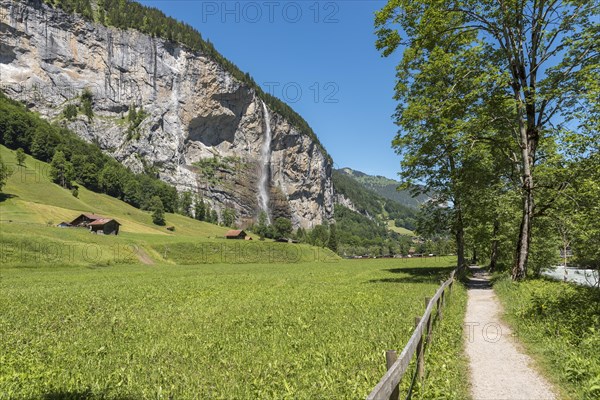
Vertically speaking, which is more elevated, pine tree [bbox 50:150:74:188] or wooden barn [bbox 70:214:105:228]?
pine tree [bbox 50:150:74:188]

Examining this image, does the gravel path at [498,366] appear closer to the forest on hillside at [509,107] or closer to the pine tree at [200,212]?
the forest on hillside at [509,107]

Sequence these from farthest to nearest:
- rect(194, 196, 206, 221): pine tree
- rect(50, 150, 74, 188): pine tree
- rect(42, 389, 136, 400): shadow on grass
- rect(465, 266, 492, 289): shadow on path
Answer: rect(194, 196, 206, 221): pine tree
rect(50, 150, 74, 188): pine tree
rect(465, 266, 492, 289): shadow on path
rect(42, 389, 136, 400): shadow on grass

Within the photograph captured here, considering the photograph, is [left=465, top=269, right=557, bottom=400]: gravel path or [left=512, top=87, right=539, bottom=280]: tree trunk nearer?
[left=465, top=269, right=557, bottom=400]: gravel path

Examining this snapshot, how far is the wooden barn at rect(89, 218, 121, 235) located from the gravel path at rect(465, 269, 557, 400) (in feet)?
311

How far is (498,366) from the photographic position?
8.54 m

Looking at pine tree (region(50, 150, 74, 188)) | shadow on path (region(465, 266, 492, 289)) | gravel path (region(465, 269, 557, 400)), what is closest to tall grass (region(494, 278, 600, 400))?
gravel path (region(465, 269, 557, 400))

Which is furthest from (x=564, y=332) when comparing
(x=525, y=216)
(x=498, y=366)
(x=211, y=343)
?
(x=525, y=216)

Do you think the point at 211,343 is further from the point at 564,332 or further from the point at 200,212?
the point at 200,212

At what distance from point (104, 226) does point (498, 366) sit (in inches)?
3890

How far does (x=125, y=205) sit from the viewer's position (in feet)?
512

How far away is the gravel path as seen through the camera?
708 centimetres

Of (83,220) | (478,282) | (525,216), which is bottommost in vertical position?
(83,220)

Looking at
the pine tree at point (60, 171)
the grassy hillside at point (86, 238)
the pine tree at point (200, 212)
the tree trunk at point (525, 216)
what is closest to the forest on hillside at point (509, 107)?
the tree trunk at point (525, 216)

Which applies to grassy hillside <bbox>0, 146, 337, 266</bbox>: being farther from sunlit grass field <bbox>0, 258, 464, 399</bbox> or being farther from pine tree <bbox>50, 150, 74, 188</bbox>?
sunlit grass field <bbox>0, 258, 464, 399</bbox>
